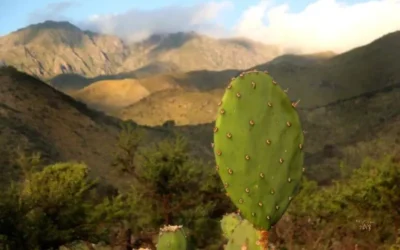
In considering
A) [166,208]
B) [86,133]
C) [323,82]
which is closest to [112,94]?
[323,82]

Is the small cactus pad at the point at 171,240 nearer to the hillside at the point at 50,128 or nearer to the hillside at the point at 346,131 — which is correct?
the hillside at the point at 50,128

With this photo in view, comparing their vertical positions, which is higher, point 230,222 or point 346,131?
point 230,222

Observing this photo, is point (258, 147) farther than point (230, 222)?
No

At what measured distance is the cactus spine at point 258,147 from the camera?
Result: 3.73 meters

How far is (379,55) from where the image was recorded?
391 ft

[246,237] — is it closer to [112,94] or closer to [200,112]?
[200,112]

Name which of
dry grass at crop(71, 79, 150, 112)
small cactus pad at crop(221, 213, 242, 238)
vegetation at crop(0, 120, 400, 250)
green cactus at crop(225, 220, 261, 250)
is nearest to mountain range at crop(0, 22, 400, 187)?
dry grass at crop(71, 79, 150, 112)

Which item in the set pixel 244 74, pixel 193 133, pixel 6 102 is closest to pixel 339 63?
pixel 193 133

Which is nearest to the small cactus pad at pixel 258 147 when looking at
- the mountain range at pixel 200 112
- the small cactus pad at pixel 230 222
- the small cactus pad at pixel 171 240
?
the mountain range at pixel 200 112

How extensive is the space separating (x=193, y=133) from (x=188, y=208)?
5781cm

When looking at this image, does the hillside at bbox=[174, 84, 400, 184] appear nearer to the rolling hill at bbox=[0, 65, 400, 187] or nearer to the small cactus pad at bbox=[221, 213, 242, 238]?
the rolling hill at bbox=[0, 65, 400, 187]

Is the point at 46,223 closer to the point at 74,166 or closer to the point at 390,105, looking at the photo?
the point at 74,166

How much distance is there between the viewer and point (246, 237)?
414 cm

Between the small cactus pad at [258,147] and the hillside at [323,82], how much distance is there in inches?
3727
